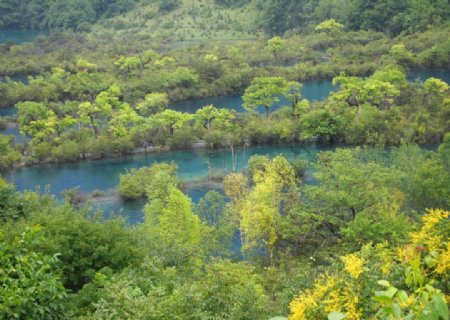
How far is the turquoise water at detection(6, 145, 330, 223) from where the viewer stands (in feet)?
81.8

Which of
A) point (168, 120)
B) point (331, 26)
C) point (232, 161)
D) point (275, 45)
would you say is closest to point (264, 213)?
point (232, 161)

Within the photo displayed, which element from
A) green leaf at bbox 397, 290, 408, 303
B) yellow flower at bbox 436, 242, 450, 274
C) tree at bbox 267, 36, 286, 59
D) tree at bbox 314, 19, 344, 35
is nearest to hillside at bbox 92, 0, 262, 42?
tree at bbox 314, 19, 344, 35

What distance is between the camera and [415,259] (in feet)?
7.56

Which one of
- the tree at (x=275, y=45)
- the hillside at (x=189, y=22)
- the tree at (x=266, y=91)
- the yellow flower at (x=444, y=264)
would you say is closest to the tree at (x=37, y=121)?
the tree at (x=266, y=91)

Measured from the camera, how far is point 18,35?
63656mm

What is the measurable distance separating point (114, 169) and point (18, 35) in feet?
142

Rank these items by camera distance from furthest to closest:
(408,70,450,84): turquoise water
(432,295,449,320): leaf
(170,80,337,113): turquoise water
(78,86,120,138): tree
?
(408,70,450,84): turquoise water → (170,80,337,113): turquoise water → (78,86,120,138): tree → (432,295,449,320): leaf

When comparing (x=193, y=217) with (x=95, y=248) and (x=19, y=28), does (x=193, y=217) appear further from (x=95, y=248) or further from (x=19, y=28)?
(x=19, y=28)

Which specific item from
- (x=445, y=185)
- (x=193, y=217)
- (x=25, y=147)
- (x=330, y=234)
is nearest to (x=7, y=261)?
(x=193, y=217)

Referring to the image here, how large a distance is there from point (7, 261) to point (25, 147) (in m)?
24.6

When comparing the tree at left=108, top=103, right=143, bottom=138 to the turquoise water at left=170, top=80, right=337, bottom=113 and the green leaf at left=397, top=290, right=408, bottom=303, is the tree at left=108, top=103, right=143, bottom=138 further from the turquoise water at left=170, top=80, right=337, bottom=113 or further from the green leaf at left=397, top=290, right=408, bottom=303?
the green leaf at left=397, top=290, right=408, bottom=303

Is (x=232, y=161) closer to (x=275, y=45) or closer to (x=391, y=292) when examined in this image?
(x=275, y=45)

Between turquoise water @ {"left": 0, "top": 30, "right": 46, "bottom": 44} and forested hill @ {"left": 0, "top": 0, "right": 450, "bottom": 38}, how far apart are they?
41.4 inches

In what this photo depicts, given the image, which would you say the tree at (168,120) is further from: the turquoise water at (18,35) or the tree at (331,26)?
the turquoise water at (18,35)
